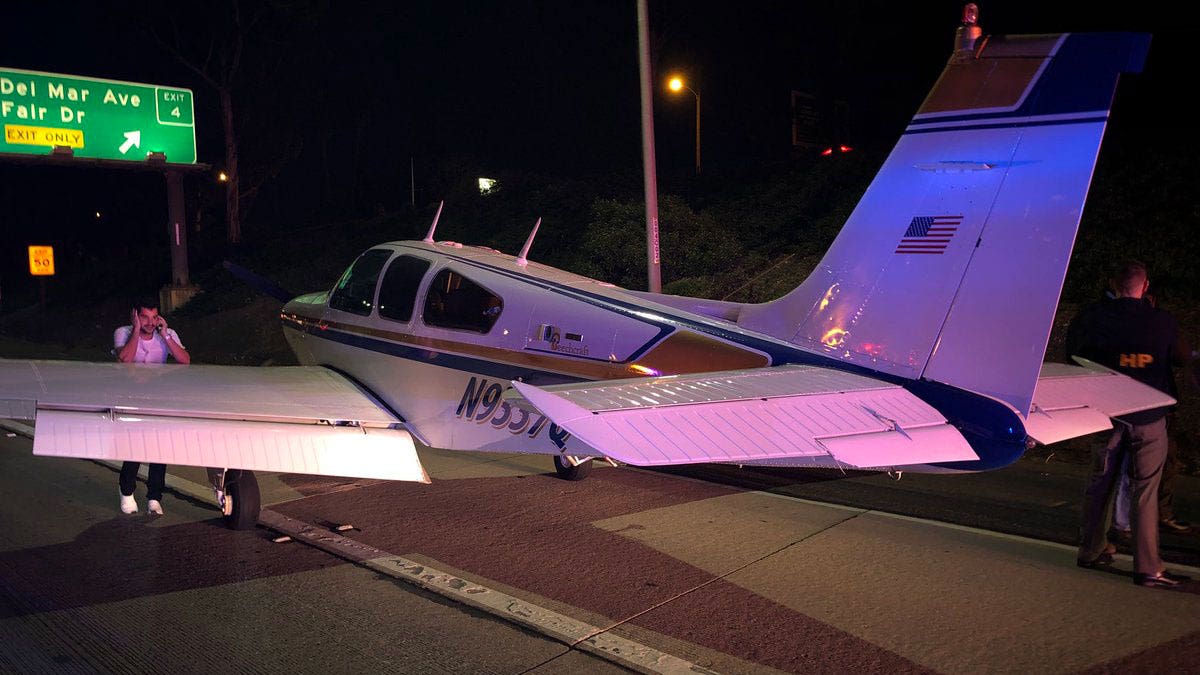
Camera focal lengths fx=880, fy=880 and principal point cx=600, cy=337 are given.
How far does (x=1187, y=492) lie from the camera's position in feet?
26.3

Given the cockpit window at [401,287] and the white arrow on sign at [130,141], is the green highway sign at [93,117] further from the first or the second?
the cockpit window at [401,287]

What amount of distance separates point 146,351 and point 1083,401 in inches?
311

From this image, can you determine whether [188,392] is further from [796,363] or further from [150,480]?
[796,363]

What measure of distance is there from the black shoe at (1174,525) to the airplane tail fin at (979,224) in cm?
310

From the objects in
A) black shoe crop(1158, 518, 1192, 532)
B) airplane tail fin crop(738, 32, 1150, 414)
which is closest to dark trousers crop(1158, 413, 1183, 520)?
black shoe crop(1158, 518, 1192, 532)

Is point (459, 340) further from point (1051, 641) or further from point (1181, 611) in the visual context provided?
point (1181, 611)

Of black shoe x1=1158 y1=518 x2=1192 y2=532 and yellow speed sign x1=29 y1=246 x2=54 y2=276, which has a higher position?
yellow speed sign x1=29 y1=246 x2=54 y2=276

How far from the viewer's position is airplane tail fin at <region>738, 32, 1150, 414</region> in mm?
4812

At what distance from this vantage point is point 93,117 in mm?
27172

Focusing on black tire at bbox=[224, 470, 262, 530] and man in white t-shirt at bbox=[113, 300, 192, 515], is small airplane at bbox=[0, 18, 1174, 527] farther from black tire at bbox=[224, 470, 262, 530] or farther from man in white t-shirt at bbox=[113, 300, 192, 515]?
man in white t-shirt at bbox=[113, 300, 192, 515]

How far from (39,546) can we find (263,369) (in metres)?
2.38

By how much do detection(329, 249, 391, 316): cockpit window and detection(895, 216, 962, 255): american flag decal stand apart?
190 inches

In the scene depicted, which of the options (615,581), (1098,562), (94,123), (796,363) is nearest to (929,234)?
(796,363)

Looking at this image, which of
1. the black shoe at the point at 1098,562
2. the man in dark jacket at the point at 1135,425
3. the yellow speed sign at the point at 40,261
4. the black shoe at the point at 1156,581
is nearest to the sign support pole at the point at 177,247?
the yellow speed sign at the point at 40,261
